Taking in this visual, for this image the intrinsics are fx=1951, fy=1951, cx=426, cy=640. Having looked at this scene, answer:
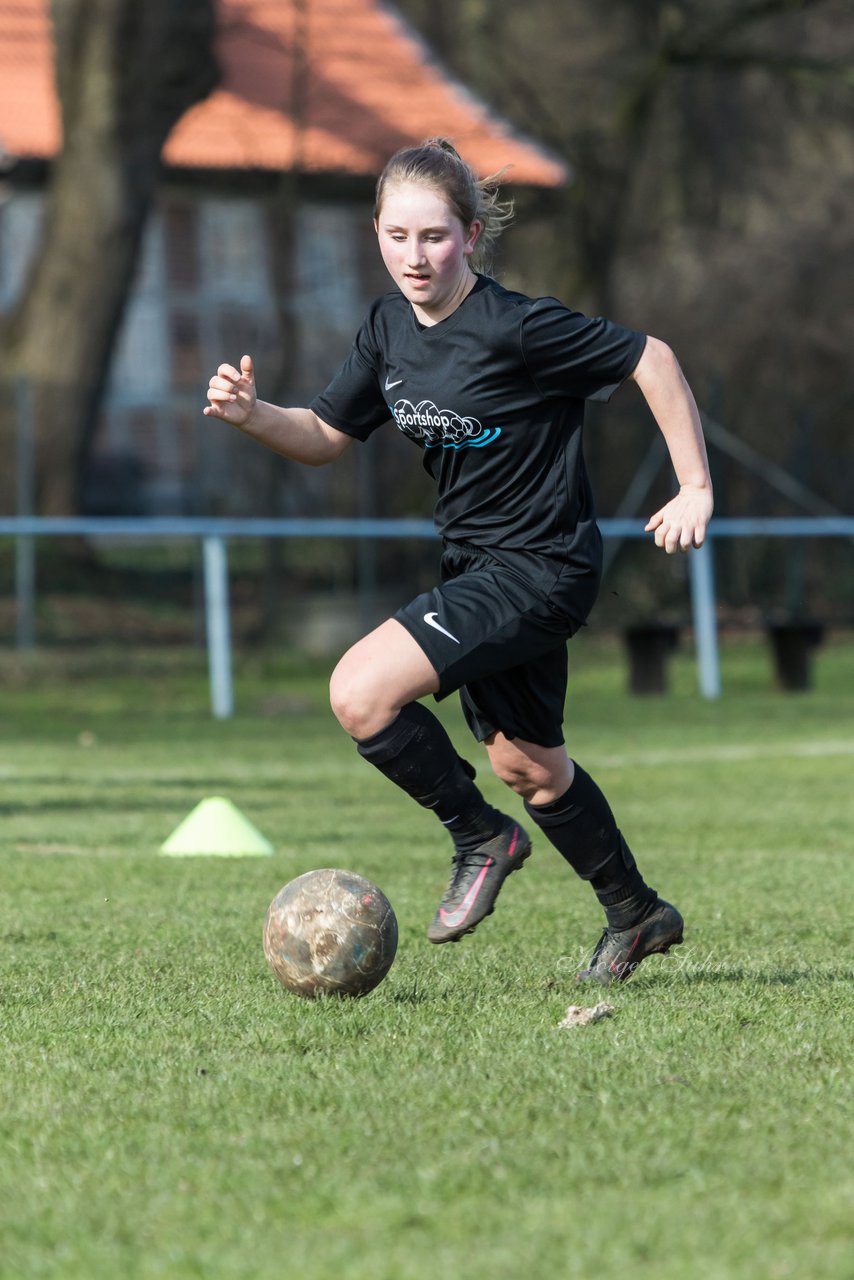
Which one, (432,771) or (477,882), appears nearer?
(432,771)

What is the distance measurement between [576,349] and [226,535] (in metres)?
11.5

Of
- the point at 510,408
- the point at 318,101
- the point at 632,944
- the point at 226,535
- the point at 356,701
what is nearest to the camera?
the point at 356,701

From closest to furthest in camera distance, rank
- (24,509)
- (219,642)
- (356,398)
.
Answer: (356,398) < (219,642) < (24,509)

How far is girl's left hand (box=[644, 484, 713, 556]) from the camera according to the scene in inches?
170

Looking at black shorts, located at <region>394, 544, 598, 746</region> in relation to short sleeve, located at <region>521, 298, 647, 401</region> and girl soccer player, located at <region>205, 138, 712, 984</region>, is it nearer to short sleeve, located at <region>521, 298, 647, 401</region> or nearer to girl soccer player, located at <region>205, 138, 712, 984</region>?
girl soccer player, located at <region>205, 138, 712, 984</region>

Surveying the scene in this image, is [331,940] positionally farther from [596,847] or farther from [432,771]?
[596,847]

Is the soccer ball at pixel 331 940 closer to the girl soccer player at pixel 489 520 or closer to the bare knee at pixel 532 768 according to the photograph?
the girl soccer player at pixel 489 520

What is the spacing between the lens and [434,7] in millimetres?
31234

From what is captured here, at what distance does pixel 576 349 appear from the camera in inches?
177

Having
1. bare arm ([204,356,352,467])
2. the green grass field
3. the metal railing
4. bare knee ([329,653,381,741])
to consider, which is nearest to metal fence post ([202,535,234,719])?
the metal railing

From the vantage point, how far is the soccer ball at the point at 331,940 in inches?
175

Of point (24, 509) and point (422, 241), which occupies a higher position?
point (422, 241)

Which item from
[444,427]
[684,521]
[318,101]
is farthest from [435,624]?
[318,101]

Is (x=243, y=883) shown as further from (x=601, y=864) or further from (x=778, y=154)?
(x=778, y=154)
